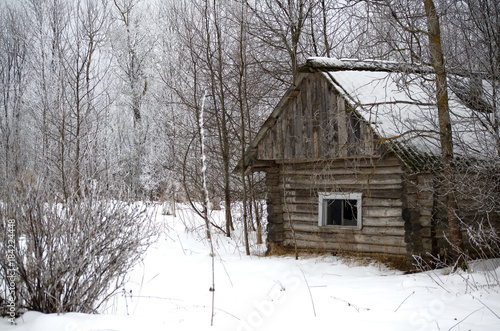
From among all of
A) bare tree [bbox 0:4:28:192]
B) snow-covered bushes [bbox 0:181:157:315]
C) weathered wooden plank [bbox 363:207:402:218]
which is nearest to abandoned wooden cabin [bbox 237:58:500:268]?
weathered wooden plank [bbox 363:207:402:218]

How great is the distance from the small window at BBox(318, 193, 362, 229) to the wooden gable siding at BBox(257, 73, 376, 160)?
1.04 meters

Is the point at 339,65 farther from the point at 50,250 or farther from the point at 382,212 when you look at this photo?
the point at 50,250

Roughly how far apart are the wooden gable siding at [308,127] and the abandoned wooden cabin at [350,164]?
23 millimetres

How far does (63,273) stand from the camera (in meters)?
4.22

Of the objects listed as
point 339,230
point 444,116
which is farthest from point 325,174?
point 444,116

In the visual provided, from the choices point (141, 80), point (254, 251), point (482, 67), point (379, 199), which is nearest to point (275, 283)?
point (379, 199)

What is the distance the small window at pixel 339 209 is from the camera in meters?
9.02

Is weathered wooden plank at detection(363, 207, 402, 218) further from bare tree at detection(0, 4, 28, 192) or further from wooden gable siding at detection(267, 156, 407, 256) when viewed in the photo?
bare tree at detection(0, 4, 28, 192)

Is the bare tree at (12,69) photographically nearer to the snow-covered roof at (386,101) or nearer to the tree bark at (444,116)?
the snow-covered roof at (386,101)

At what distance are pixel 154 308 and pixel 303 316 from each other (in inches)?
88.8

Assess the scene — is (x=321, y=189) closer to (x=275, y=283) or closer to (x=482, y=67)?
(x=275, y=283)

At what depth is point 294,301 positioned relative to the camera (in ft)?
18.5

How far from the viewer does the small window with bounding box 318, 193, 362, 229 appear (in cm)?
902

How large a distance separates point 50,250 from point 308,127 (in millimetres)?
6443
